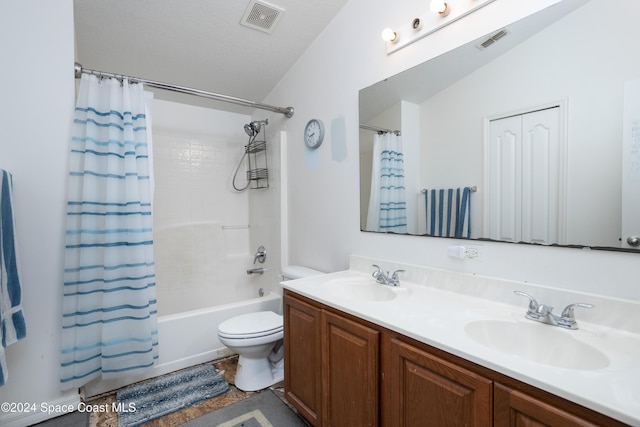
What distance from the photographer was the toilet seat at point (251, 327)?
6.15 ft

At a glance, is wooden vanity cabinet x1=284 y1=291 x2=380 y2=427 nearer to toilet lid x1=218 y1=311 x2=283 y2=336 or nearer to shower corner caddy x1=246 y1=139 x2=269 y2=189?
toilet lid x1=218 y1=311 x2=283 y2=336

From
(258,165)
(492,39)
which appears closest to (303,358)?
(492,39)

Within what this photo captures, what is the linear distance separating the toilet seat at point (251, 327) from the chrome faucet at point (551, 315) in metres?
1.46

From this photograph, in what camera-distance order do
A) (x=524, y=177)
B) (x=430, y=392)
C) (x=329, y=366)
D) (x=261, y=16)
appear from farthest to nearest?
1. (x=261, y=16)
2. (x=329, y=366)
3. (x=524, y=177)
4. (x=430, y=392)

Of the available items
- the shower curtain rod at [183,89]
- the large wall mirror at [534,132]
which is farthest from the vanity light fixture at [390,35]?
the shower curtain rod at [183,89]

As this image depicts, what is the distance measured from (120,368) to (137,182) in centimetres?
120

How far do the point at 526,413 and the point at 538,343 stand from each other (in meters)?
0.38

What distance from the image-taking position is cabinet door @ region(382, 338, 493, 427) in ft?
2.77

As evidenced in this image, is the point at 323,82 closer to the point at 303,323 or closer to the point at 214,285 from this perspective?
the point at 303,323

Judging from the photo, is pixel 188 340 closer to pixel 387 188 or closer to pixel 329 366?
pixel 329 366

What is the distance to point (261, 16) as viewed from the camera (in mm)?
2027

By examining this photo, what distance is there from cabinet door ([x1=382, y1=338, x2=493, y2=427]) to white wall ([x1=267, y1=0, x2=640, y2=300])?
59cm

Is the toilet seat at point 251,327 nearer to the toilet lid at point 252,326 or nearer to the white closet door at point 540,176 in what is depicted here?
the toilet lid at point 252,326

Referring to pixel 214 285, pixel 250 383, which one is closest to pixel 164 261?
pixel 214 285
